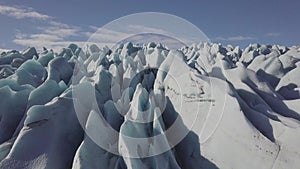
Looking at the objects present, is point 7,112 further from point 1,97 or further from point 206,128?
point 206,128

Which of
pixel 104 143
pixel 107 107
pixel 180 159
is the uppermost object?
pixel 107 107

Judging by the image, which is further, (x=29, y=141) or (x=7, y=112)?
(x=7, y=112)

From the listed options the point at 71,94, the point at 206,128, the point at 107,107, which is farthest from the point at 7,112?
the point at 206,128

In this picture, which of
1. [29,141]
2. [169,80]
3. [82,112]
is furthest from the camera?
[169,80]

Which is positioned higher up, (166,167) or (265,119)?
(265,119)

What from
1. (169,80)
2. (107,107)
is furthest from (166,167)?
(169,80)

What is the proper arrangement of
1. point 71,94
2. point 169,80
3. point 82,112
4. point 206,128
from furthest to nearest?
point 169,80 → point 71,94 → point 82,112 → point 206,128

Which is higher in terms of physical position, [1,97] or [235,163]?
[1,97]

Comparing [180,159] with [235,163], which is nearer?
[235,163]

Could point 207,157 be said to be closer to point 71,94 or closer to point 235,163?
point 235,163
